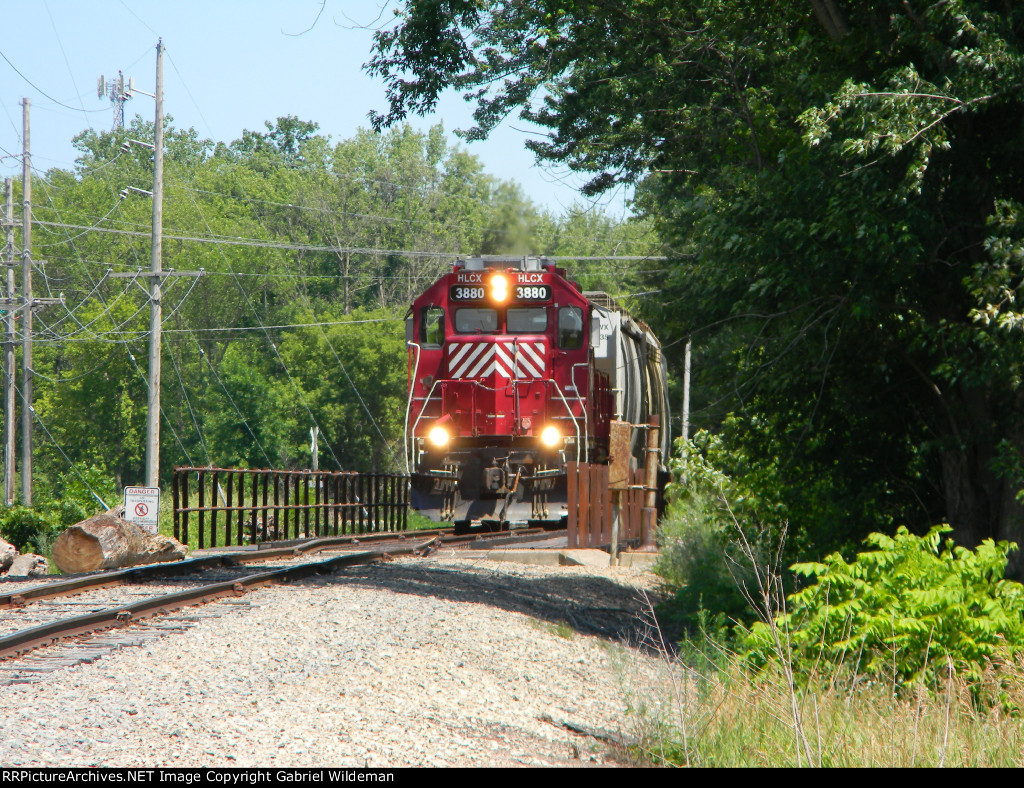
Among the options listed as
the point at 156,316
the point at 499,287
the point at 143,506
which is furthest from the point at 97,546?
the point at 156,316

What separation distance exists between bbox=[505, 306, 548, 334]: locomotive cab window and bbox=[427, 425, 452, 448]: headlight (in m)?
1.84

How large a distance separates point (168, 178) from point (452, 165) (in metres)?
33.5

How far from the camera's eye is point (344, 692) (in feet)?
19.4

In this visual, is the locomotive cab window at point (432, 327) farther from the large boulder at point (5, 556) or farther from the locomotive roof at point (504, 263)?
the large boulder at point (5, 556)

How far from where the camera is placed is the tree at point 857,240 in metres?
8.30

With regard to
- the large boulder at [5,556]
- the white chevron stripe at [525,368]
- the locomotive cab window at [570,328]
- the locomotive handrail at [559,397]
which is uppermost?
the locomotive cab window at [570,328]

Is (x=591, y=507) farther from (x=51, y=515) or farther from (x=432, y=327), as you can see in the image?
(x=51, y=515)

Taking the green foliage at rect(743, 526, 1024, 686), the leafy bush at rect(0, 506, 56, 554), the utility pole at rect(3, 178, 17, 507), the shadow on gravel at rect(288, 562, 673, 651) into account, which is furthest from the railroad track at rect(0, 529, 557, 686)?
the utility pole at rect(3, 178, 17, 507)

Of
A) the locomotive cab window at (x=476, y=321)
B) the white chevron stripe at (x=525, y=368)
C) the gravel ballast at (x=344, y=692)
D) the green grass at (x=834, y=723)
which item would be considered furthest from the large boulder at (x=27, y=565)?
the green grass at (x=834, y=723)

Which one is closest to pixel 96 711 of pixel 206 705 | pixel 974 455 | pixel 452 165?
pixel 206 705

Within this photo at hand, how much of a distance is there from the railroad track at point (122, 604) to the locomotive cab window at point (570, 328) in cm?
408

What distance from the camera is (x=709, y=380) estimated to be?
36.7 ft

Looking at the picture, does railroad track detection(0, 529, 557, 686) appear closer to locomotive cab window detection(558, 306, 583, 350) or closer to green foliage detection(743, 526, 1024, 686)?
locomotive cab window detection(558, 306, 583, 350)
